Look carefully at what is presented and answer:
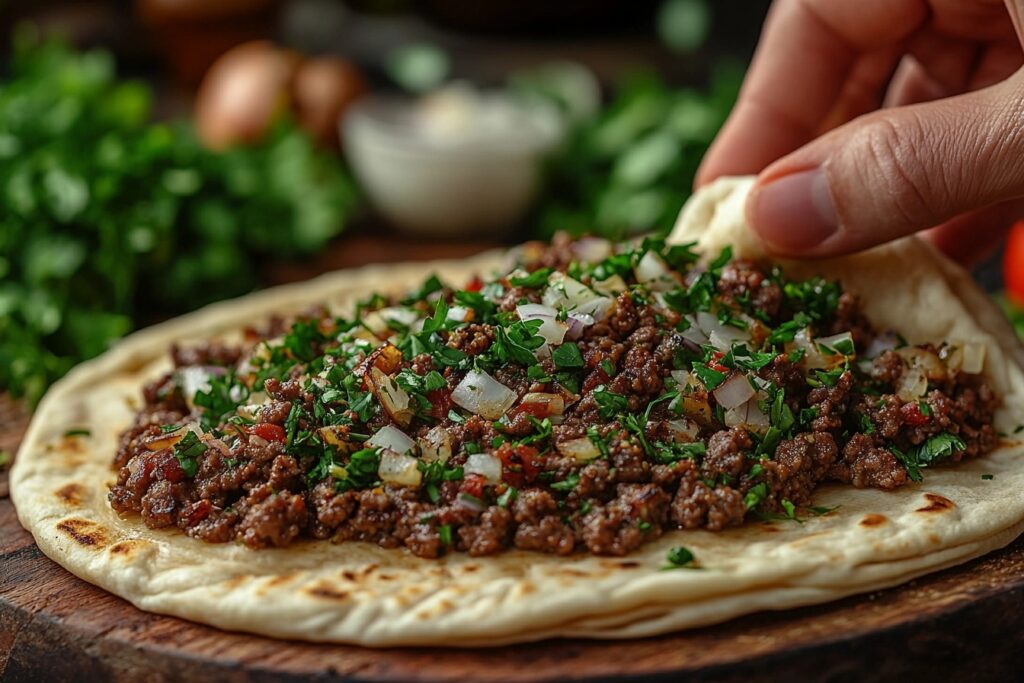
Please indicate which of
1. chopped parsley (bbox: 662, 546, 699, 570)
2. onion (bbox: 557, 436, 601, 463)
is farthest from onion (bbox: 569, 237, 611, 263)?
chopped parsley (bbox: 662, 546, 699, 570)

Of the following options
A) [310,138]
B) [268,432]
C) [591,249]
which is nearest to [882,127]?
[591,249]

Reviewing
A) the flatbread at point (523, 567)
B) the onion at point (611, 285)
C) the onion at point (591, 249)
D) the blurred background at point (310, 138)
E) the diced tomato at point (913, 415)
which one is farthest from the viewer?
the blurred background at point (310, 138)

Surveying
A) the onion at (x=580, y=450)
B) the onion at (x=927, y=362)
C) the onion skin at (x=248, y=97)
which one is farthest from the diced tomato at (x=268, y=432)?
the onion skin at (x=248, y=97)

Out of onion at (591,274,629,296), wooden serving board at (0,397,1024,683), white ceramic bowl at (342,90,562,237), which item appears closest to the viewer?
wooden serving board at (0,397,1024,683)

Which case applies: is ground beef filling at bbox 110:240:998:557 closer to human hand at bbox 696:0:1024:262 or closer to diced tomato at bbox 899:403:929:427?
diced tomato at bbox 899:403:929:427

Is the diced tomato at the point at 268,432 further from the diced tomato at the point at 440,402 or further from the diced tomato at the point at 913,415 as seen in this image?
the diced tomato at the point at 913,415

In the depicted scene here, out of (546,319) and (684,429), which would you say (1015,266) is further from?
(546,319)
